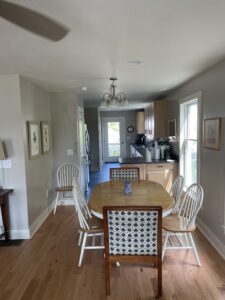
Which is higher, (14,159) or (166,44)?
(166,44)

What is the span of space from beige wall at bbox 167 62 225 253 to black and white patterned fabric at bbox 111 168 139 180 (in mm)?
1059

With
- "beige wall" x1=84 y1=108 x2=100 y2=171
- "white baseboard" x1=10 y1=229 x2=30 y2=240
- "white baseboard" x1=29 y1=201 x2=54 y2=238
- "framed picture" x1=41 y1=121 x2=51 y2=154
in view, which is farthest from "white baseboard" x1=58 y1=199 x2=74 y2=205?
"beige wall" x1=84 y1=108 x2=100 y2=171

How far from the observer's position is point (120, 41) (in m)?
1.97

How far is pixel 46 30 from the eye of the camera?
1560 mm

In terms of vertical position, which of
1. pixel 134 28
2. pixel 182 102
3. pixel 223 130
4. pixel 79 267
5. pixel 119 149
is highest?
pixel 134 28

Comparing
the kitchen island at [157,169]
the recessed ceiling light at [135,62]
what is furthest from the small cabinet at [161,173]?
the recessed ceiling light at [135,62]

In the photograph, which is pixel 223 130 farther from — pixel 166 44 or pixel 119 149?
pixel 119 149

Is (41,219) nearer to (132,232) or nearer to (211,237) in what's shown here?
(132,232)

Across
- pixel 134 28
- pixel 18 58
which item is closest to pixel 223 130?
pixel 134 28

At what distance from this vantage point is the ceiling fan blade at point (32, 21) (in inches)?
46.1

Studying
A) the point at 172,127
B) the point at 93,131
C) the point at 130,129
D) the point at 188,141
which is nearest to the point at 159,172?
the point at 188,141

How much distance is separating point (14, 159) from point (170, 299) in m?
2.51

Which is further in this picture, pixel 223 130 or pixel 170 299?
pixel 223 130

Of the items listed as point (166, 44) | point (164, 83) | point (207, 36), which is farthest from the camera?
point (164, 83)
